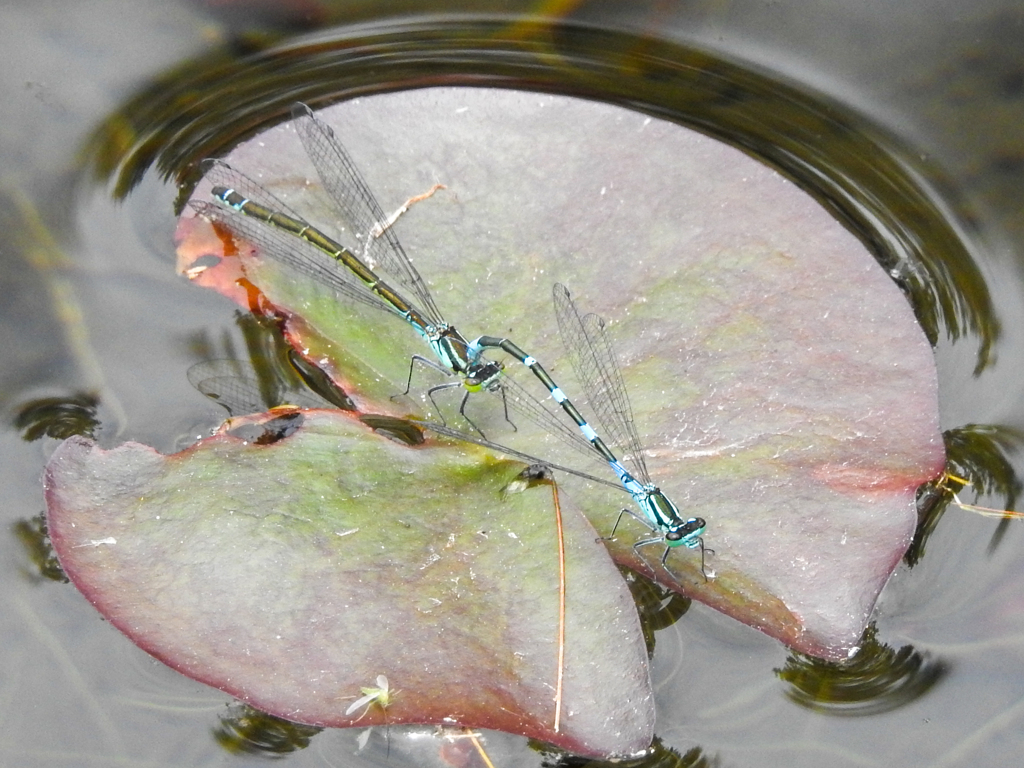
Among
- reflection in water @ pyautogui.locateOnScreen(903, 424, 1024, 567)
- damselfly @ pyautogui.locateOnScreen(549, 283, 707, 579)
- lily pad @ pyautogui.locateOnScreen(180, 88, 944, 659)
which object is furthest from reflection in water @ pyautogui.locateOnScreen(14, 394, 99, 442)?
reflection in water @ pyautogui.locateOnScreen(903, 424, 1024, 567)

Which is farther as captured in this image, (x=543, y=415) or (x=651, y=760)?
(x=543, y=415)

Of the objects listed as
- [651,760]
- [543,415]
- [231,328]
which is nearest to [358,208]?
[231,328]

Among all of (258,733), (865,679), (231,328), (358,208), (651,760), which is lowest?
(651,760)

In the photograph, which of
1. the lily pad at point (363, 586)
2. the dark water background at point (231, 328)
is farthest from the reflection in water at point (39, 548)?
the lily pad at point (363, 586)

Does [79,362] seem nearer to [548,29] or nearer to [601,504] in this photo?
[601,504]

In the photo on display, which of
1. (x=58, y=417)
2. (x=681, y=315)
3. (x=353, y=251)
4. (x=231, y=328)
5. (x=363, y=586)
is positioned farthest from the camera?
(x=231, y=328)

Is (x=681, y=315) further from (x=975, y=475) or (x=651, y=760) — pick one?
(x=651, y=760)
